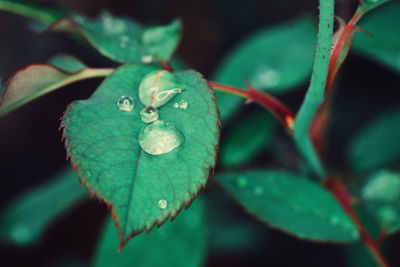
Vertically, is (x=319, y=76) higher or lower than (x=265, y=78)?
higher

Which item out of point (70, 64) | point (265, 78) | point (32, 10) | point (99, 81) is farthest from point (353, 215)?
point (99, 81)

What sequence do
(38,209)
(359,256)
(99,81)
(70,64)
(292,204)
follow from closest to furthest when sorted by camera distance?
1. (70,64)
2. (292,204)
3. (359,256)
4. (38,209)
5. (99,81)

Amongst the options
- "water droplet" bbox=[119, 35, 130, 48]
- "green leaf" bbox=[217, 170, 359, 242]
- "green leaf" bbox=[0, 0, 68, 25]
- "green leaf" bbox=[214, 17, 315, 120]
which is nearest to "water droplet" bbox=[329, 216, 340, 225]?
"green leaf" bbox=[217, 170, 359, 242]

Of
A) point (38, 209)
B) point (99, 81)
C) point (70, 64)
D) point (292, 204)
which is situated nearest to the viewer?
point (70, 64)

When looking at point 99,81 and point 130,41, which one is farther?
point 99,81

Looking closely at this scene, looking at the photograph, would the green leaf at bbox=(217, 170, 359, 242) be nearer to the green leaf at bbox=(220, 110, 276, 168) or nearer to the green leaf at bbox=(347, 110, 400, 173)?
the green leaf at bbox=(220, 110, 276, 168)

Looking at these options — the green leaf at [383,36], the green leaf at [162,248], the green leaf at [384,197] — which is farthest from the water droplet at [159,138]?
the green leaf at [383,36]

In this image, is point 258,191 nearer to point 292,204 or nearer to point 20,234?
point 292,204
